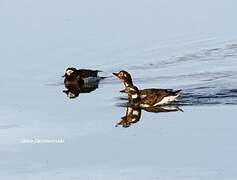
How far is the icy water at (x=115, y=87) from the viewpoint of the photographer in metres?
16.9

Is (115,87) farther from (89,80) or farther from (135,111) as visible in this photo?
(135,111)

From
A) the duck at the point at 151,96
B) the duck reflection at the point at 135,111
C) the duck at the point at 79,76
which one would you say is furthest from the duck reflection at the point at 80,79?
the duck reflection at the point at 135,111

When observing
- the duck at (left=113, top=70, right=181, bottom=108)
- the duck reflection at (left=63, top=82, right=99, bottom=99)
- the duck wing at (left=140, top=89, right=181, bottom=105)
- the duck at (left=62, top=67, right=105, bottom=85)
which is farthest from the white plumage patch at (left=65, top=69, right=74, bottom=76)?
the duck wing at (left=140, top=89, right=181, bottom=105)

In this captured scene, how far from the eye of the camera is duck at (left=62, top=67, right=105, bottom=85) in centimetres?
2530

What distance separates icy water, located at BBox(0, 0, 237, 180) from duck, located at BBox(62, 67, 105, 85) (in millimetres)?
246

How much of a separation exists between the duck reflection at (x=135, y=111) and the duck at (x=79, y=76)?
360cm

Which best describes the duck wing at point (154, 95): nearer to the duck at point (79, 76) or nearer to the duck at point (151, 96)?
the duck at point (151, 96)

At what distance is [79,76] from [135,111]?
4.41m

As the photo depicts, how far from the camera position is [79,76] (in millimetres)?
25484

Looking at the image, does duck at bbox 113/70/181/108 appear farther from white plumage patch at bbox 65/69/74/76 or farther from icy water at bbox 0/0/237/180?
white plumage patch at bbox 65/69/74/76

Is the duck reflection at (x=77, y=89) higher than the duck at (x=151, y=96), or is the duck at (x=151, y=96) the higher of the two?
the duck at (x=151, y=96)

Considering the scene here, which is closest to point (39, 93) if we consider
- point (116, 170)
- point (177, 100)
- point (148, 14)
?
point (177, 100)

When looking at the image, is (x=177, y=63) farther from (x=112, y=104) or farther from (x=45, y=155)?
(x=45, y=155)

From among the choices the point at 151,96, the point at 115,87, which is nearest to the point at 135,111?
the point at 151,96
